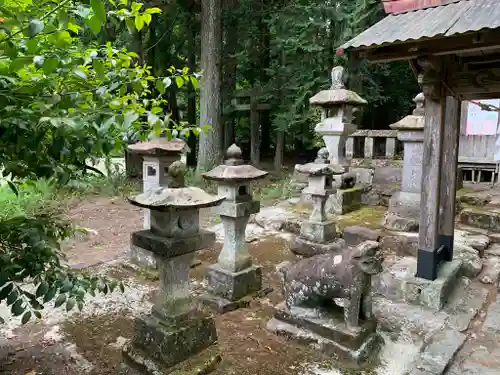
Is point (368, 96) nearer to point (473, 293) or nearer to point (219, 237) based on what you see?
point (219, 237)

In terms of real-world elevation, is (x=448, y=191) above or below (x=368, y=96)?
below

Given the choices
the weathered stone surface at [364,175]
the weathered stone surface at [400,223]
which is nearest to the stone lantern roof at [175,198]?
the weathered stone surface at [400,223]

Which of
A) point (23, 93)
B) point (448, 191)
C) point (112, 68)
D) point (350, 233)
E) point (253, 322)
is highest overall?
point (112, 68)

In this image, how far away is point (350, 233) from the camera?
6059mm

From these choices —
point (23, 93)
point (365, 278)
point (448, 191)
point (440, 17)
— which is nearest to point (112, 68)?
point (23, 93)

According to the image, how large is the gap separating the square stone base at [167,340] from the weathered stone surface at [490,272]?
3.89 metres

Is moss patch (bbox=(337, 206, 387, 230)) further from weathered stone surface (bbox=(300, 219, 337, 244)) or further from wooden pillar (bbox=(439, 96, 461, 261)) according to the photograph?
wooden pillar (bbox=(439, 96, 461, 261))

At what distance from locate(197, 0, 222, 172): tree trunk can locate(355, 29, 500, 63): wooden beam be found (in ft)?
25.9

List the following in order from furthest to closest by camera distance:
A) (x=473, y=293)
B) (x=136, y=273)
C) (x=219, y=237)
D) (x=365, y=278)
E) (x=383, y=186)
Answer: (x=383, y=186) → (x=219, y=237) → (x=136, y=273) → (x=473, y=293) → (x=365, y=278)

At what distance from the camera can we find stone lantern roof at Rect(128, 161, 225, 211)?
10.6 feet

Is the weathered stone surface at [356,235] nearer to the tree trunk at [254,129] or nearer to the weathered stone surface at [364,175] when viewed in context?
the weathered stone surface at [364,175]

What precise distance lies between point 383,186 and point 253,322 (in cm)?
621

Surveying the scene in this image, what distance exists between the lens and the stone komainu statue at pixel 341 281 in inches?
137

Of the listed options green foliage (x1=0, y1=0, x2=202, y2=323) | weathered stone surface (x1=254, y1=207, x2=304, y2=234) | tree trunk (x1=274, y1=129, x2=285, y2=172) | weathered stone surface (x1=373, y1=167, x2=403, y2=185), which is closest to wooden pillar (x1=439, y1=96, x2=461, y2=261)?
weathered stone surface (x1=254, y1=207, x2=304, y2=234)
